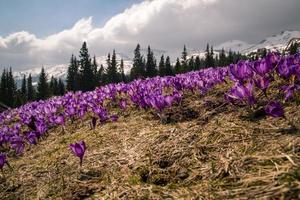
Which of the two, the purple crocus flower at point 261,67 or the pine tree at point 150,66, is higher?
the pine tree at point 150,66

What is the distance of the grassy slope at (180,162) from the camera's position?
284 cm

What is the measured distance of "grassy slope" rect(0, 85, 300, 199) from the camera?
9.32ft

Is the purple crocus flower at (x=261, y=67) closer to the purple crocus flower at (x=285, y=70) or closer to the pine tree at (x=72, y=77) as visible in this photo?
the purple crocus flower at (x=285, y=70)

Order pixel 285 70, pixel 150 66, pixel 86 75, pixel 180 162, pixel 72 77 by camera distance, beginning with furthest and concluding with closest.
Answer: pixel 150 66
pixel 72 77
pixel 86 75
pixel 285 70
pixel 180 162

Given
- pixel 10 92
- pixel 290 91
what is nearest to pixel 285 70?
pixel 290 91

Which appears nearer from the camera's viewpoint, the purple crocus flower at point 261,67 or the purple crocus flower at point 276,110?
the purple crocus flower at point 276,110

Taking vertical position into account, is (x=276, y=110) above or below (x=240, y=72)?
below

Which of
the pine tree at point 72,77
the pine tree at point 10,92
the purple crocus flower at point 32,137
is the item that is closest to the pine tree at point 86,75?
the pine tree at point 72,77

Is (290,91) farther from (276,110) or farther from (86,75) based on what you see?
(86,75)

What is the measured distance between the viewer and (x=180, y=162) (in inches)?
143

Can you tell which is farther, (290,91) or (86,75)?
(86,75)

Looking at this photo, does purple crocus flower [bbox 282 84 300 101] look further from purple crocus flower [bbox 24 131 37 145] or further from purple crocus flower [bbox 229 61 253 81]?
purple crocus flower [bbox 24 131 37 145]

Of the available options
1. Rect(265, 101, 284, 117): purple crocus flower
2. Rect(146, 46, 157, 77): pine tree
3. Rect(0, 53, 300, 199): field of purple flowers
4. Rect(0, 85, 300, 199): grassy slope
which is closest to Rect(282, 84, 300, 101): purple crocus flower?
Rect(0, 53, 300, 199): field of purple flowers

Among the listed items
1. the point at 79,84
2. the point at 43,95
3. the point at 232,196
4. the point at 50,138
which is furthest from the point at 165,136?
the point at 43,95
